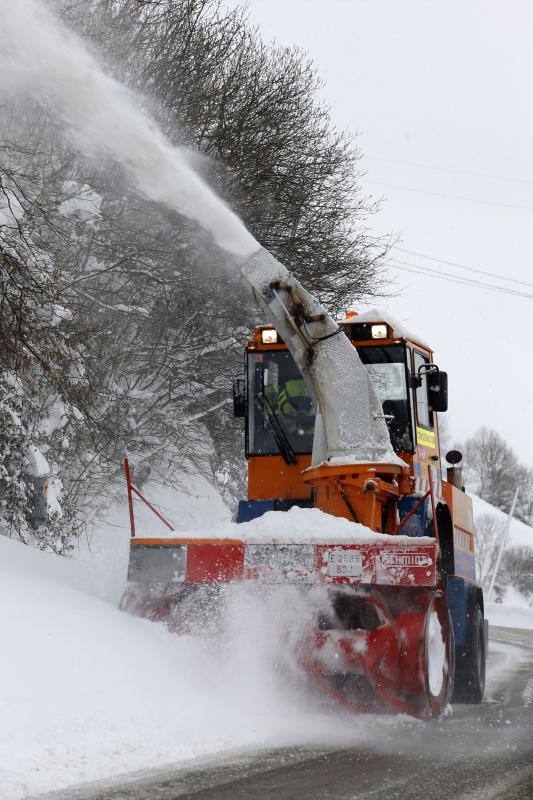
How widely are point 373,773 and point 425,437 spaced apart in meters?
3.76

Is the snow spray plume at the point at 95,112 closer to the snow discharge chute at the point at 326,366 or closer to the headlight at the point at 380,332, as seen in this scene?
the snow discharge chute at the point at 326,366

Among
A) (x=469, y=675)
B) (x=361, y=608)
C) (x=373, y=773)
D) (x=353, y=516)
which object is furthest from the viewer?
(x=469, y=675)

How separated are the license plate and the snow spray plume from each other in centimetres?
257

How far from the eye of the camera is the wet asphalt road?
14.3 feet

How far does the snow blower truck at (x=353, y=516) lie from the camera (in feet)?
21.7

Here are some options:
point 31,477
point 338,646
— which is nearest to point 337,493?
point 338,646

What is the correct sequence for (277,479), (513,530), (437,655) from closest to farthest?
(437,655) < (277,479) < (513,530)

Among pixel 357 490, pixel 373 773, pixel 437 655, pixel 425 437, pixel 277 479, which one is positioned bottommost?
pixel 373 773

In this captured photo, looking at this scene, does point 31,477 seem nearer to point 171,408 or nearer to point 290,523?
point 171,408

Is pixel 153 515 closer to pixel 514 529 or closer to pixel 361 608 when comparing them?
pixel 361 608

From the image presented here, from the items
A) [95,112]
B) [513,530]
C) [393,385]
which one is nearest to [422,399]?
[393,385]

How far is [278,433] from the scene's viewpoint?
8.41 m

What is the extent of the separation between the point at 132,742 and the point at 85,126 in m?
5.18

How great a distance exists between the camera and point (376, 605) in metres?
6.77
